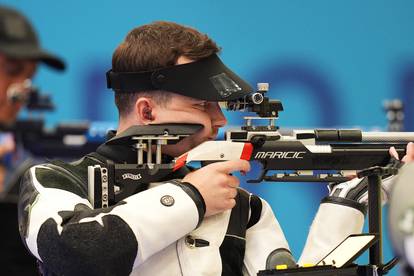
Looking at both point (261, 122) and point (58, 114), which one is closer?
point (261, 122)

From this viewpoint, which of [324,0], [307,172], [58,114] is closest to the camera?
[307,172]

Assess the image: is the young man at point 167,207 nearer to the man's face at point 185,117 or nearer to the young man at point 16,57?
the man's face at point 185,117

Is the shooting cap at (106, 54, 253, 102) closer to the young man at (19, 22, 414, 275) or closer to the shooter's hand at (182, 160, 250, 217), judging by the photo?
the young man at (19, 22, 414, 275)

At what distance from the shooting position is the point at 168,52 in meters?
2.27

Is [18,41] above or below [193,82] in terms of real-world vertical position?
above

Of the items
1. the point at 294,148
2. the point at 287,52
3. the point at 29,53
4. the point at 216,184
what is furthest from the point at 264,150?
the point at 287,52

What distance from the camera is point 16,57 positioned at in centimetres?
237

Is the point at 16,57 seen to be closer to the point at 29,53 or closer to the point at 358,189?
the point at 29,53

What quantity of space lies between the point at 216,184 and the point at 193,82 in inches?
11.1

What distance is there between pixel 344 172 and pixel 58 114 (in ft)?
6.69

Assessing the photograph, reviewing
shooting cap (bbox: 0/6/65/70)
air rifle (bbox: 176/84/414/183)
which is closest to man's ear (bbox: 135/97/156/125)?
air rifle (bbox: 176/84/414/183)

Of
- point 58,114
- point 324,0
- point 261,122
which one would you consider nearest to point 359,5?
point 324,0

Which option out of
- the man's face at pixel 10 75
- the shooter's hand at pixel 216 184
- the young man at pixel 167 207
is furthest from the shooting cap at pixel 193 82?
the man's face at pixel 10 75

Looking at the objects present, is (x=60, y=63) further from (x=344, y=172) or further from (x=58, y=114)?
(x=58, y=114)
